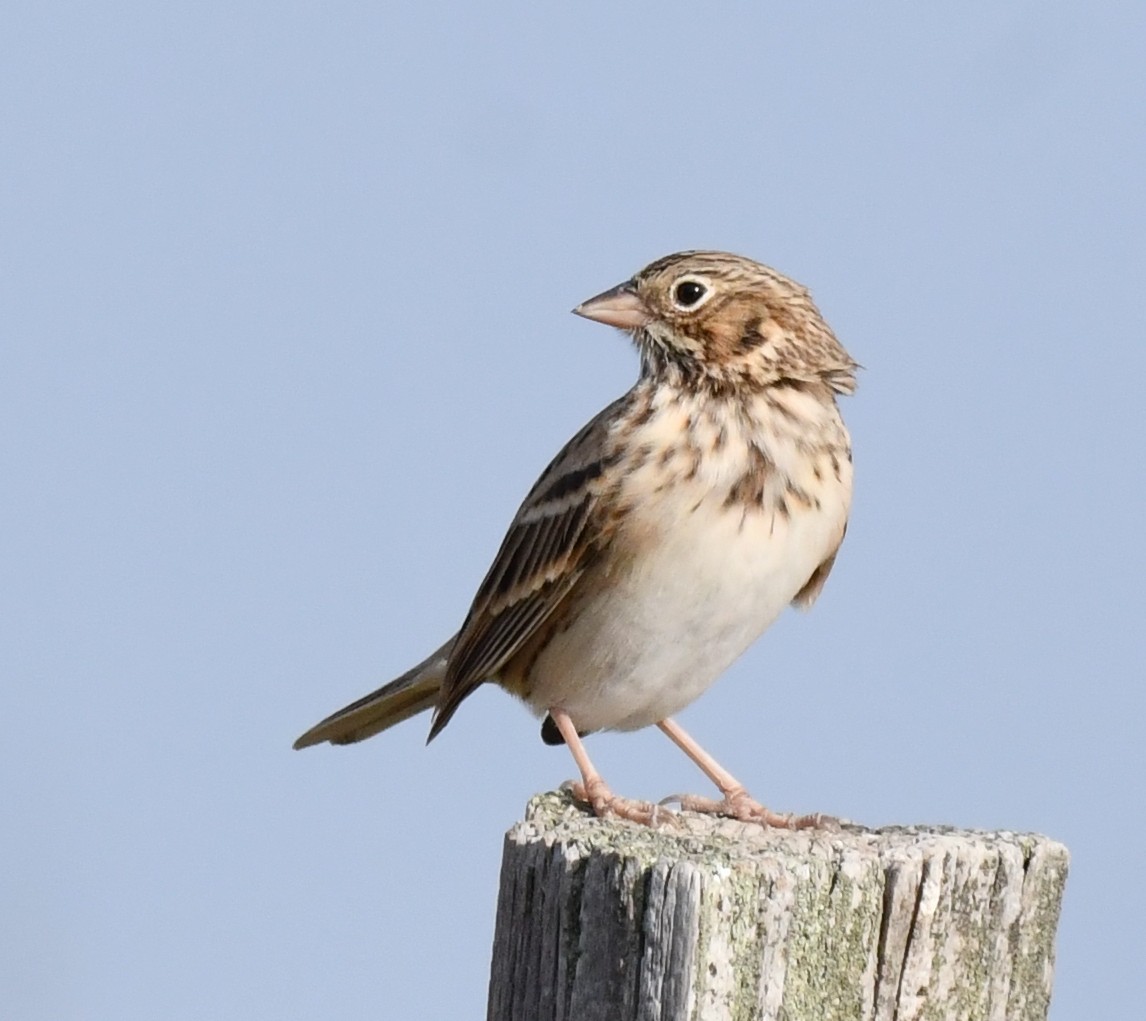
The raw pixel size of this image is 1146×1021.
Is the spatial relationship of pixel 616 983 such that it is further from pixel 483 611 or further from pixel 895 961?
pixel 483 611

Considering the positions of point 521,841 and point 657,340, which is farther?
point 657,340

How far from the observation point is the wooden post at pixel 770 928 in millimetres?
3750

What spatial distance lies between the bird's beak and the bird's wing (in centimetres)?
27

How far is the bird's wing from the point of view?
6316 mm

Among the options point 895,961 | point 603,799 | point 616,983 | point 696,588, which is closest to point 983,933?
point 895,961

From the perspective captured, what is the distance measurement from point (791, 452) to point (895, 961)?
8.52ft

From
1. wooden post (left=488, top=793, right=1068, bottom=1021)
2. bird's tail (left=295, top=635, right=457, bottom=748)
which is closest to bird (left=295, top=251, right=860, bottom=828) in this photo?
bird's tail (left=295, top=635, right=457, bottom=748)

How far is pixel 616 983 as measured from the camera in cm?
376

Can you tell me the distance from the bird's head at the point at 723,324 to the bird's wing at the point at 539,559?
9.9 inches

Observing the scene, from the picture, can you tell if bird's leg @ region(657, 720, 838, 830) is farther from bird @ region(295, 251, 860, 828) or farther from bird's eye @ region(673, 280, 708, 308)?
bird's eye @ region(673, 280, 708, 308)

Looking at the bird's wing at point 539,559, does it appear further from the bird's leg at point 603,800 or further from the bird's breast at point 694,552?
the bird's leg at point 603,800

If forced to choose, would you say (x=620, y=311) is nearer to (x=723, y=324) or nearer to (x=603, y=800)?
(x=723, y=324)

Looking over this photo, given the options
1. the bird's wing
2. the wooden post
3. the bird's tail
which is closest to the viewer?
the wooden post

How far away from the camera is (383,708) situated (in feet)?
24.3
